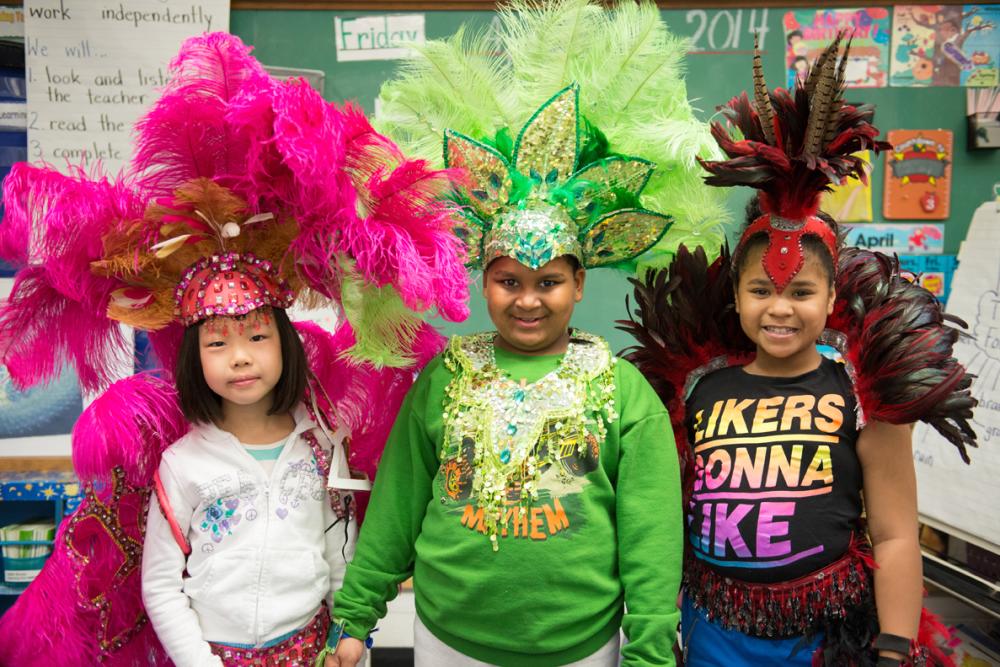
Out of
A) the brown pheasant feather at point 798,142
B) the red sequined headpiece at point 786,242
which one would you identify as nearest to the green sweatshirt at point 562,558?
the red sequined headpiece at point 786,242

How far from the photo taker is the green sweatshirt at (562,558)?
3.97 ft

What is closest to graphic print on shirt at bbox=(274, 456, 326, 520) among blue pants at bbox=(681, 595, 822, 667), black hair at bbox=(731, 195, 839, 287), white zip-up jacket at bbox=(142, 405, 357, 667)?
white zip-up jacket at bbox=(142, 405, 357, 667)

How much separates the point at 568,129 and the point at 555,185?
0.35 feet

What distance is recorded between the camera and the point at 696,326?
4.94ft

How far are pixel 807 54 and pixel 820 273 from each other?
1275mm

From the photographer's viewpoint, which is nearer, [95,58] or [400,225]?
[400,225]

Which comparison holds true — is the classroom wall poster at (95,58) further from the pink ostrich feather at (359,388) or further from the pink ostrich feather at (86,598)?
the pink ostrich feather at (86,598)

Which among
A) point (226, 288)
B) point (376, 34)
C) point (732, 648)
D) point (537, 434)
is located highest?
point (376, 34)

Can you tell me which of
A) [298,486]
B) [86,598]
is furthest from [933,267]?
[86,598]

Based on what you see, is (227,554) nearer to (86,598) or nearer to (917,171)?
A: (86,598)

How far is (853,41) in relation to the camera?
7.32 feet

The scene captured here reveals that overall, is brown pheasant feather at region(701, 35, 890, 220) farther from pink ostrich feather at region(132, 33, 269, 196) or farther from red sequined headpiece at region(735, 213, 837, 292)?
pink ostrich feather at region(132, 33, 269, 196)

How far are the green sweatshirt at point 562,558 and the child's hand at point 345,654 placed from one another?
19 mm

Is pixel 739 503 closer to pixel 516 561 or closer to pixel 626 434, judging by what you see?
pixel 626 434
